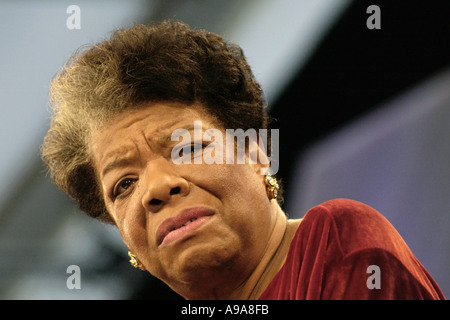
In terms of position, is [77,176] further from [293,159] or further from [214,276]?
[293,159]

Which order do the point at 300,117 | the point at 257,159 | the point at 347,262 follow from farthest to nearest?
1. the point at 300,117
2. the point at 257,159
3. the point at 347,262

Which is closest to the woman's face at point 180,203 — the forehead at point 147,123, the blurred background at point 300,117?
the forehead at point 147,123

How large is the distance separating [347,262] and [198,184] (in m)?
0.38

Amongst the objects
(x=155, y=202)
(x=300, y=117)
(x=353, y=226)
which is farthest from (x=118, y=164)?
(x=300, y=117)

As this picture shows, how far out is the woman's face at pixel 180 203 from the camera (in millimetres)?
1333

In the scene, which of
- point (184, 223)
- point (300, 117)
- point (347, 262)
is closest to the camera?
point (347, 262)

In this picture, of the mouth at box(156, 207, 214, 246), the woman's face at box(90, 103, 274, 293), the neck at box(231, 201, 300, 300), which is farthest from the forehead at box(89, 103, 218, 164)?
the neck at box(231, 201, 300, 300)

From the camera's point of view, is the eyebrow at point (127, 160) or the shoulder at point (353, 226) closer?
the shoulder at point (353, 226)

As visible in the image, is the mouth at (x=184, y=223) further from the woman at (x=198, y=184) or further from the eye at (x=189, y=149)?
the eye at (x=189, y=149)

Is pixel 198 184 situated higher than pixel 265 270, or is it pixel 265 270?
pixel 198 184

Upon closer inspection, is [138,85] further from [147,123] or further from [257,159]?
[257,159]

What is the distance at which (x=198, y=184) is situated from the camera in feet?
4.53
